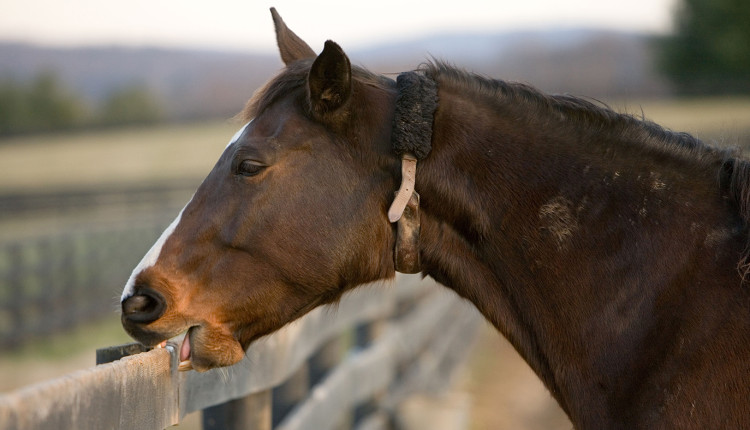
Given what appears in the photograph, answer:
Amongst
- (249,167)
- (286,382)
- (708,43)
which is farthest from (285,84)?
(708,43)

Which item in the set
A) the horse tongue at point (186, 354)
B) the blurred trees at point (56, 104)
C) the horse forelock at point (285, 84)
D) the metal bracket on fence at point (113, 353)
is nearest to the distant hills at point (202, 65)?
the blurred trees at point (56, 104)

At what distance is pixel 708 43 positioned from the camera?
171 ft

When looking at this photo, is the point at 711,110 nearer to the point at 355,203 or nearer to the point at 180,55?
the point at 355,203

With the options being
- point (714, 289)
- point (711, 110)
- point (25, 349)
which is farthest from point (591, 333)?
point (711, 110)

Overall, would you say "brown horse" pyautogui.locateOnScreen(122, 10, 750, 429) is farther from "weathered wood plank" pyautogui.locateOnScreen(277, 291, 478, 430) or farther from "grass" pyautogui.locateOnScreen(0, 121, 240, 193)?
"grass" pyautogui.locateOnScreen(0, 121, 240, 193)

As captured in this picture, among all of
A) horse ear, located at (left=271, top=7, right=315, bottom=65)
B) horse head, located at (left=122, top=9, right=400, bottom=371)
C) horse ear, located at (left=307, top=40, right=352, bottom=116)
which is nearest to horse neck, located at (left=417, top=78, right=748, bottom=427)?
horse head, located at (left=122, top=9, right=400, bottom=371)

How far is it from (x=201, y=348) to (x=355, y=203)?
0.78 m

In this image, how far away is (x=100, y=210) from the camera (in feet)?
77.7

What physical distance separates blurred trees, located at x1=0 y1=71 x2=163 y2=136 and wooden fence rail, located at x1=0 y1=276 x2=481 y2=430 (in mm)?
51074

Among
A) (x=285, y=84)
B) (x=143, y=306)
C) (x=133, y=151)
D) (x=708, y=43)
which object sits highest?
(x=285, y=84)

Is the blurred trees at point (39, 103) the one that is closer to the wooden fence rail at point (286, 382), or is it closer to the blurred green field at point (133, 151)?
the blurred green field at point (133, 151)

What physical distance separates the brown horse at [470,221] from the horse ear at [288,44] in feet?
0.95

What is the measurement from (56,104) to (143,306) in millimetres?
60863

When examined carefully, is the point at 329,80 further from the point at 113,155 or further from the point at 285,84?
the point at 113,155
